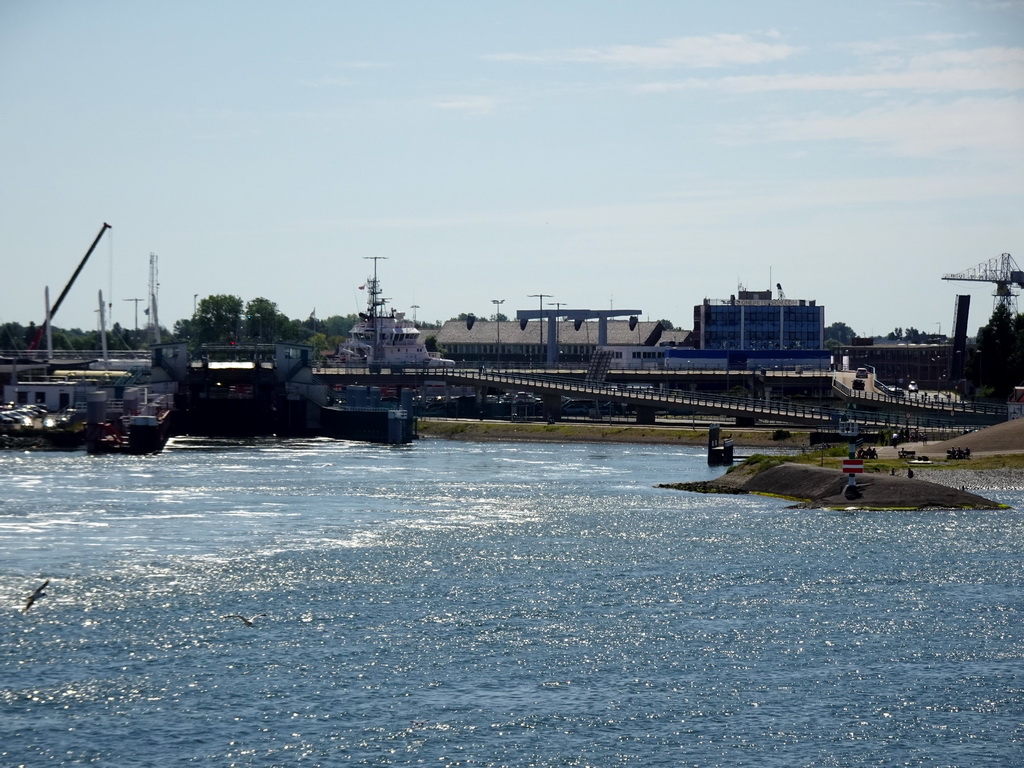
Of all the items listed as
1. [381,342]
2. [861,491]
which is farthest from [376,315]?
[861,491]

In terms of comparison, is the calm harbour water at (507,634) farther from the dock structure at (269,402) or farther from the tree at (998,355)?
the tree at (998,355)

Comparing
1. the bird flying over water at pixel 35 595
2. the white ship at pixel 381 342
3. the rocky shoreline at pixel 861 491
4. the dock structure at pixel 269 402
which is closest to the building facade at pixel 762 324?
the white ship at pixel 381 342

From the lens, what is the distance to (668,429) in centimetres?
12419

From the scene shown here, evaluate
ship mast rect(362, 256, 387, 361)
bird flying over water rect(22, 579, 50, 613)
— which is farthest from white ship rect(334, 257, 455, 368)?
bird flying over water rect(22, 579, 50, 613)

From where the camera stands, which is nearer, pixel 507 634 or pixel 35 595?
pixel 507 634

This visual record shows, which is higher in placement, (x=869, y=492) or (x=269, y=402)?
(x=269, y=402)

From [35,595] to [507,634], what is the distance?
15.2 meters

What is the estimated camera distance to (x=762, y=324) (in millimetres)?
199125

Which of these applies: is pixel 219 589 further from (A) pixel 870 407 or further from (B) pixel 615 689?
(A) pixel 870 407

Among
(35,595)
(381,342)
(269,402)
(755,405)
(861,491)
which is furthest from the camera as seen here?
(381,342)

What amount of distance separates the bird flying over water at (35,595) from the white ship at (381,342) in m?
110

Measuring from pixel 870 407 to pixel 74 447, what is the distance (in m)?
68.5

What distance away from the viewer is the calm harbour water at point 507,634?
30.5 m

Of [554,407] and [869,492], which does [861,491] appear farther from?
[554,407]
